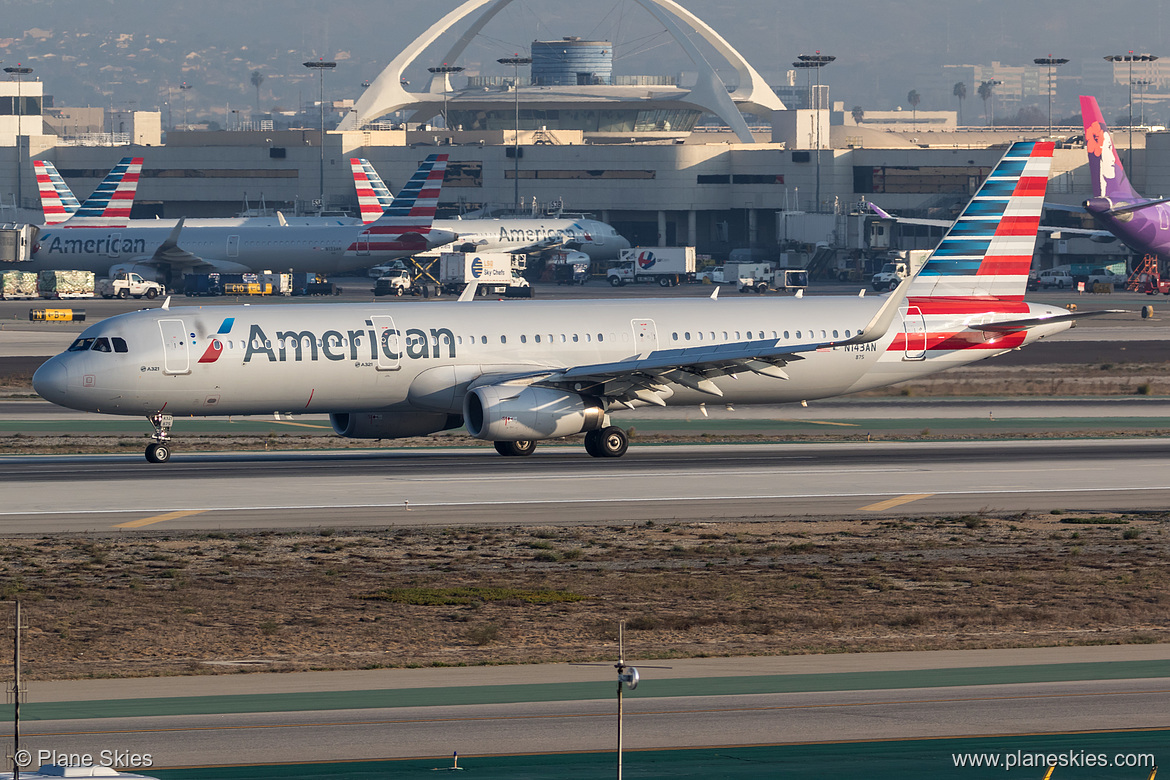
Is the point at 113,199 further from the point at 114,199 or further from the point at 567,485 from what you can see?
the point at 567,485

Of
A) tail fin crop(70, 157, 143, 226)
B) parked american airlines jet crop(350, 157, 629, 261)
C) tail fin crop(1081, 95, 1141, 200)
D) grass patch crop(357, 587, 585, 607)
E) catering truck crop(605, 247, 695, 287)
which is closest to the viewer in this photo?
grass patch crop(357, 587, 585, 607)

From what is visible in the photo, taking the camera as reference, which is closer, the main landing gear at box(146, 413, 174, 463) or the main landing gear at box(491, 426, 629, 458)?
the main landing gear at box(146, 413, 174, 463)

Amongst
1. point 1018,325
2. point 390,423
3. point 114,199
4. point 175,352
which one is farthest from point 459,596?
point 114,199

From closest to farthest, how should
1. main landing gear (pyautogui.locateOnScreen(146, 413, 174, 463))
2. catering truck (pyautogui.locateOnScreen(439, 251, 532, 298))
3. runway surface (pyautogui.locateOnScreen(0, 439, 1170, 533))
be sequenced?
runway surface (pyautogui.locateOnScreen(0, 439, 1170, 533))
main landing gear (pyautogui.locateOnScreen(146, 413, 174, 463))
catering truck (pyautogui.locateOnScreen(439, 251, 532, 298))

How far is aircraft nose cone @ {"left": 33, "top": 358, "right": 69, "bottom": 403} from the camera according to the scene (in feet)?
143

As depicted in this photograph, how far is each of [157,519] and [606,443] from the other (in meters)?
15.3

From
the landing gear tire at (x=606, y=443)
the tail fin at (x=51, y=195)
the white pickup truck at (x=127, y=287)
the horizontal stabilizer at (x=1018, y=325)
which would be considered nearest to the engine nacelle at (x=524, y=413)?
the landing gear tire at (x=606, y=443)

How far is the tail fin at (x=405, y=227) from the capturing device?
13438 cm

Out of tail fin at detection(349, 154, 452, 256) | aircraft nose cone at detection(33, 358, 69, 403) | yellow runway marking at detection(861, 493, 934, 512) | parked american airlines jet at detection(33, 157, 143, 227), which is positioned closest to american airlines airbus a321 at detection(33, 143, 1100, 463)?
aircraft nose cone at detection(33, 358, 69, 403)

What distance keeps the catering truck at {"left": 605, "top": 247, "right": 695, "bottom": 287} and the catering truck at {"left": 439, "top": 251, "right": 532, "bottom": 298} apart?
1456cm

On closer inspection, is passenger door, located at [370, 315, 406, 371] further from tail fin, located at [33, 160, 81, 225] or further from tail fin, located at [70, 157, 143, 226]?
tail fin, located at [33, 160, 81, 225]

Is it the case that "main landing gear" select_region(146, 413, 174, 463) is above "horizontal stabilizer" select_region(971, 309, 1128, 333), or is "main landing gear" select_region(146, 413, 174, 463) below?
below

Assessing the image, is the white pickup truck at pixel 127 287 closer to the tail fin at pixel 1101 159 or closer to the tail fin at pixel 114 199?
the tail fin at pixel 114 199

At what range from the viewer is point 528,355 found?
4753 cm
